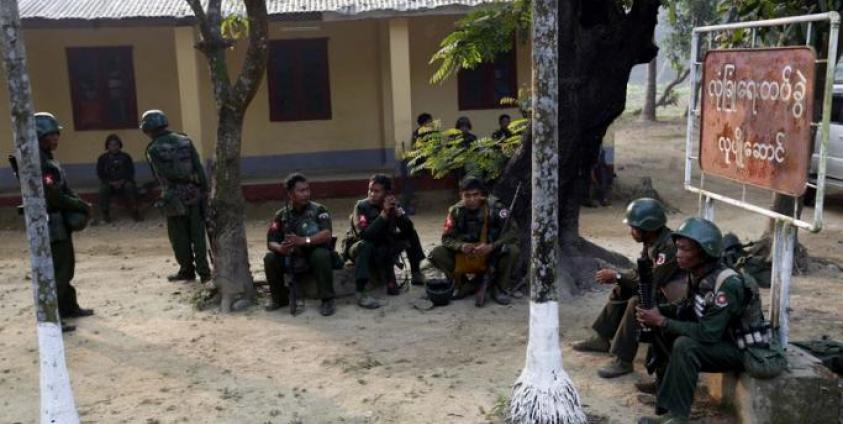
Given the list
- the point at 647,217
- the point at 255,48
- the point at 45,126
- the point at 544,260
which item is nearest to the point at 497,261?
the point at 647,217

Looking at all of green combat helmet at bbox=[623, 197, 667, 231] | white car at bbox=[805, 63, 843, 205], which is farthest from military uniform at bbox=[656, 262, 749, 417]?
white car at bbox=[805, 63, 843, 205]

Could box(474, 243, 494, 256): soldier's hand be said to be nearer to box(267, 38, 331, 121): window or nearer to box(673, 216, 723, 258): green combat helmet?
box(673, 216, 723, 258): green combat helmet

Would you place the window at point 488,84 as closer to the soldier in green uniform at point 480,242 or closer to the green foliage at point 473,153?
the green foliage at point 473,153

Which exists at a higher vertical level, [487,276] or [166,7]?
[166,7]

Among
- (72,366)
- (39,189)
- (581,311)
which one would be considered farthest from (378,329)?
(39,189)

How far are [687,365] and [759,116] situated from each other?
1.41m

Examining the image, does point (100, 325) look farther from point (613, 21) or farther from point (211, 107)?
point (211, 107)

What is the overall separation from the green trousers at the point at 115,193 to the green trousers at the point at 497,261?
6459 mm

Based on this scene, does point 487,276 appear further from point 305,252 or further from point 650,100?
point 650,100

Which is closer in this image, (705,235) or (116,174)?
(705,235)

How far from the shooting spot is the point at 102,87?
12.8 metres

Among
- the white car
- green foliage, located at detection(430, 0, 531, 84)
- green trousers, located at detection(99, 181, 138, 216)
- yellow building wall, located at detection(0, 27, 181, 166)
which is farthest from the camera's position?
yellow building wall, located at detection(0, 27, 181, 166)

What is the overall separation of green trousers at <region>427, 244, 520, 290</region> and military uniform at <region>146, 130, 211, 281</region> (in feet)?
7.87

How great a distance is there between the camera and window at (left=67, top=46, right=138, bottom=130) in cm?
1263
